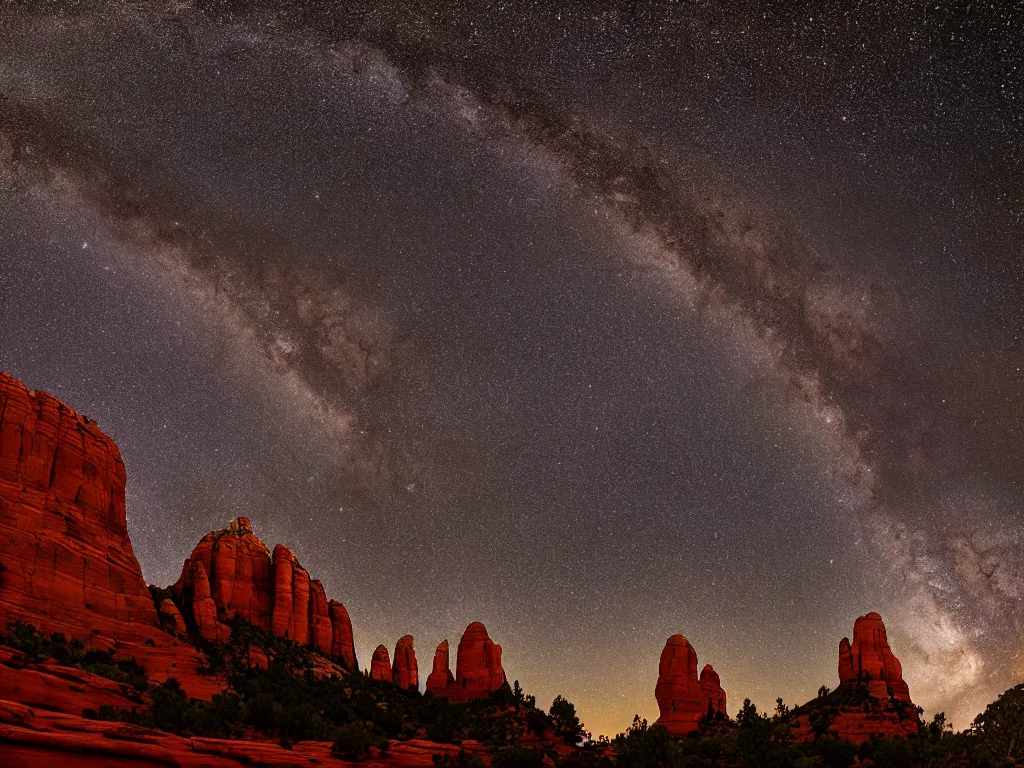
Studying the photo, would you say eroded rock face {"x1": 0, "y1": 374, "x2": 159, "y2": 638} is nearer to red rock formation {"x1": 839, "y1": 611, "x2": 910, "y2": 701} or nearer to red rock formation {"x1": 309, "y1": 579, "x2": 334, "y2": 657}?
red rock formation {"x1": 309, "y1": 579, "x2": 334, "y2": 657}

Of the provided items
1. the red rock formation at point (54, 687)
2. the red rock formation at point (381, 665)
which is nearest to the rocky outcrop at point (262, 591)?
the red rock formation at point (381, 665)

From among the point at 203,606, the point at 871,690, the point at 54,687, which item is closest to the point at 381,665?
the point at 203,606

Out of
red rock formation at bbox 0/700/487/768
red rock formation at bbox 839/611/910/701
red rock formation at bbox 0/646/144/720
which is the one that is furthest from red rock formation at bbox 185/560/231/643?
red rock formation at bbox 839/611/910/701

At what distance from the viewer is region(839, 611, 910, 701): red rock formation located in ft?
241

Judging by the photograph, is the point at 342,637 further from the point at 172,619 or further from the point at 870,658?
the point at 870,658

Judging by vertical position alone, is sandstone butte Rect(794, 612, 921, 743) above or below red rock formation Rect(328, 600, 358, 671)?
below

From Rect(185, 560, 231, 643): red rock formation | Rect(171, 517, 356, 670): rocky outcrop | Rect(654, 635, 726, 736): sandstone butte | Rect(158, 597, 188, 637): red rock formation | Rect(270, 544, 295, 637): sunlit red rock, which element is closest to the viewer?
Rect(158, 597, 188, 637): red rock formation

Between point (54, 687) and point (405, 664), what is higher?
point (405, 664)

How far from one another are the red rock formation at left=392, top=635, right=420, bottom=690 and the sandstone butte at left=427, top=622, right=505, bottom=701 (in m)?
4.48

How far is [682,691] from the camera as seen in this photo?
7494 cm

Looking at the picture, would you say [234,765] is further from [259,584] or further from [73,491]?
[259,584]

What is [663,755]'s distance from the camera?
38500 mm

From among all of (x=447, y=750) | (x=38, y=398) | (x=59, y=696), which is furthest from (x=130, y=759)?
(x=38, y=398)

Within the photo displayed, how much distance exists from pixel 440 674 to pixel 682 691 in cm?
2702
